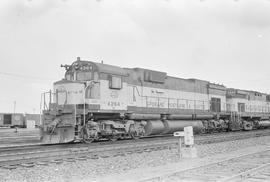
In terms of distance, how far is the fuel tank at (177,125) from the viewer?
59.5ft

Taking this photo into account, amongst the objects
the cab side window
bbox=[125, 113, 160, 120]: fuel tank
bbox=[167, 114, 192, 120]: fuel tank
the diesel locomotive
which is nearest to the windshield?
the diesel locomotive

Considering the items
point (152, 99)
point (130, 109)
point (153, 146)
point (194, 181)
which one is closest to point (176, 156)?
point (153, 146)

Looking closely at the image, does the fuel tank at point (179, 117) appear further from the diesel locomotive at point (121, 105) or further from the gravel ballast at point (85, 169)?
the gravel ballast at point (85, 169)

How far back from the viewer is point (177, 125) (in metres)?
18.8

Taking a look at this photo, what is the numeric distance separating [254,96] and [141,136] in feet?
55.0

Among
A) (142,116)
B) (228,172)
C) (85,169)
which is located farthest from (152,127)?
(228,172)

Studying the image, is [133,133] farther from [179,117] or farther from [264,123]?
[264,123]

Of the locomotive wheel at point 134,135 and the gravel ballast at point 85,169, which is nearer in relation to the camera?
the gravel ballast at point 85,169

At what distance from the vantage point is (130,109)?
16.0 m

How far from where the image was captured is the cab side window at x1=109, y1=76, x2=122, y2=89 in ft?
49.0

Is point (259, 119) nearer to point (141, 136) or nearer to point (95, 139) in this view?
point (141, 136)

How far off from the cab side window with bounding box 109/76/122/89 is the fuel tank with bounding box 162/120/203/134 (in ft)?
13.9

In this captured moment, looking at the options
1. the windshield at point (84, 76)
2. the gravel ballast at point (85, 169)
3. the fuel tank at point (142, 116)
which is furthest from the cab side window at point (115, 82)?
the gravel ballast at point (85, 169)

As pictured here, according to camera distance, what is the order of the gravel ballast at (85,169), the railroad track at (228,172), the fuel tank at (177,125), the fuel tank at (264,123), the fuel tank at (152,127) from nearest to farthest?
the railroad track at (228,172)
the gravel ballast at (85,169)
the fuel tank at (152,127)
the fuel tank at (177,125)
the fuel tank at (264,123)
